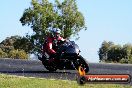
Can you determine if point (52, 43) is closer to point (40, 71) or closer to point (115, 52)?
point (40, 71)

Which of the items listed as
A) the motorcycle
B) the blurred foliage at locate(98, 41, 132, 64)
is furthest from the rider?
the blurred foliage at locate(98, 41, 132, 64)

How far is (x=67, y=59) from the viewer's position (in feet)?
73.5

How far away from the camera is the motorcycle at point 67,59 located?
2185 cm

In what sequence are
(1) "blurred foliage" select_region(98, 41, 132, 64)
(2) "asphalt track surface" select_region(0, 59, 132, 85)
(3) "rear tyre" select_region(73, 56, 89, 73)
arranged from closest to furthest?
(2) "asphalt track surface" select_region(0, 59, 132, 85) → (3) "rear tyre" select_region(73, 56, 89, 73) → (1) "blurred foliage" select_region(98, 41, 132, 64)

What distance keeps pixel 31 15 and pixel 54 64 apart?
190 feet

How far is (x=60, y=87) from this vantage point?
14.9 m

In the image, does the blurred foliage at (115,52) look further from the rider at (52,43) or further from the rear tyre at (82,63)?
the rear tyre at (82,63)

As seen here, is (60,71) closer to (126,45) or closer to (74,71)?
(74,71)

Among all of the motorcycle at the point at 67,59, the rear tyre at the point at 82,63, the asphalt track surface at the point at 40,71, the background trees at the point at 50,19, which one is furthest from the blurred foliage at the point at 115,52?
the rear tyre at the point at 82,63

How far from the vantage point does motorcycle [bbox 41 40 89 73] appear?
71.7ft

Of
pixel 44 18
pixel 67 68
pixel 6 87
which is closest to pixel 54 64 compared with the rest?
pixel 67 68

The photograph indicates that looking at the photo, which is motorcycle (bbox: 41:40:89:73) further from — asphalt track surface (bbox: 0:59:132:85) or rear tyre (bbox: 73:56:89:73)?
asphalt track surface (bbox: 0:59:132:85)

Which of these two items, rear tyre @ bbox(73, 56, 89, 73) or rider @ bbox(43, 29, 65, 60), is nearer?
rear tyre @ bbox(73, 56, 89, 73)

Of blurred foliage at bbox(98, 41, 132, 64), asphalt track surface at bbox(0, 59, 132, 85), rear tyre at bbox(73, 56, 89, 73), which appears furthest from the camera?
blurred foliage at bbox(98, 41, 132, 64)
